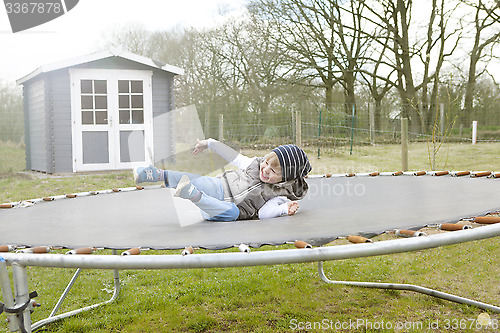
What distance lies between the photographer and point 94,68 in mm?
6004

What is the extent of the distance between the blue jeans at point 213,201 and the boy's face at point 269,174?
144 mm

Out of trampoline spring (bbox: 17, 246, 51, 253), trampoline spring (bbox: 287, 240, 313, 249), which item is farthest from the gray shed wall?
trampoline spring (bbox: 287, 240, 313, 249)

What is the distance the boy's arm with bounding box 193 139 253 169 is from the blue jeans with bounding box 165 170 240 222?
0.64 ft

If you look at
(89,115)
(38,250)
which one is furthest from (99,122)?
(38,250)

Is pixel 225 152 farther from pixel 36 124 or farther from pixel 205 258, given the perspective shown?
pixel 36 124

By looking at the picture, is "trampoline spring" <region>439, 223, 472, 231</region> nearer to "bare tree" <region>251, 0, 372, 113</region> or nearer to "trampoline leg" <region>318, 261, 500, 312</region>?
"trampoline leg" <region>318, 261, 500, 312</region>

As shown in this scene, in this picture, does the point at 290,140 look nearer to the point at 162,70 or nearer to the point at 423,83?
the point at 162,70

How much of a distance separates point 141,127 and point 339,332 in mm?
5086

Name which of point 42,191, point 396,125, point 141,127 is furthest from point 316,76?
point 42,191

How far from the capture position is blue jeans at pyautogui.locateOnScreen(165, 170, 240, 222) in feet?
4.57

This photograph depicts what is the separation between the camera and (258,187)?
59.6 inches

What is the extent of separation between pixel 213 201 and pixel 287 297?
31.7 inches

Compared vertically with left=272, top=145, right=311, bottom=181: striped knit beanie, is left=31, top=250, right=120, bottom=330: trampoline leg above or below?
below

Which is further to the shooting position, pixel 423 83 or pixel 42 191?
pixel 423 83
